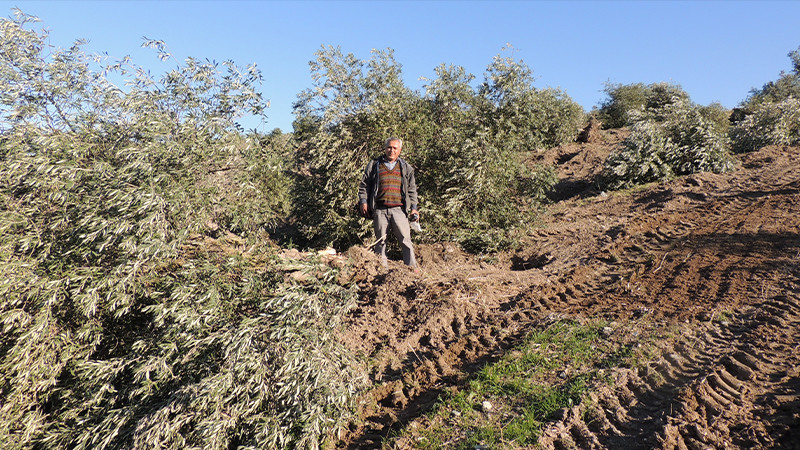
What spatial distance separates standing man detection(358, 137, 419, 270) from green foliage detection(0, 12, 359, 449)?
4.96 feet

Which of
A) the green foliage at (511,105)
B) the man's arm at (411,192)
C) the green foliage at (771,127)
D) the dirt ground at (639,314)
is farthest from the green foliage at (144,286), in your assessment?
the green foliage at (771,127)

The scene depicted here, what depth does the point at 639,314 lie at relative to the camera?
4.66m

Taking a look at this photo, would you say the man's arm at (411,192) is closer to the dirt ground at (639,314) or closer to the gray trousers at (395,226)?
the gray trousers at (395,226)

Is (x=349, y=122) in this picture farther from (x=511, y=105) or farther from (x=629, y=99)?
(x=629, y=99)

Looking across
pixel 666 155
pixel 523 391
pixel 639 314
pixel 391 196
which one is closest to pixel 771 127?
pixel 666 155

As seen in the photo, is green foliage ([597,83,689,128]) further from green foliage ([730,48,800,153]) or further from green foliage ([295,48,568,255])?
green foliage ([295,48,568,255])

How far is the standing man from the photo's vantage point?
659cm

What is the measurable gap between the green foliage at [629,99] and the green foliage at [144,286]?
21292 mm

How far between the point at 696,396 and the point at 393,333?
2.85 metres

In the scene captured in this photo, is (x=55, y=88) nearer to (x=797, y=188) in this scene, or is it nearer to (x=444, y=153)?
(x=444, y=153)

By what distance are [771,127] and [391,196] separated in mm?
12379

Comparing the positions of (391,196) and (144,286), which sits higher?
(391,196)

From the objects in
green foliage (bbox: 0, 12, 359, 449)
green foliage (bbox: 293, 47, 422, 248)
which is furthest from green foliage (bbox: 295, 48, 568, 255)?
green foliage (bbox: 0, 12, 359, 449)

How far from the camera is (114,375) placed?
436 centimetres
